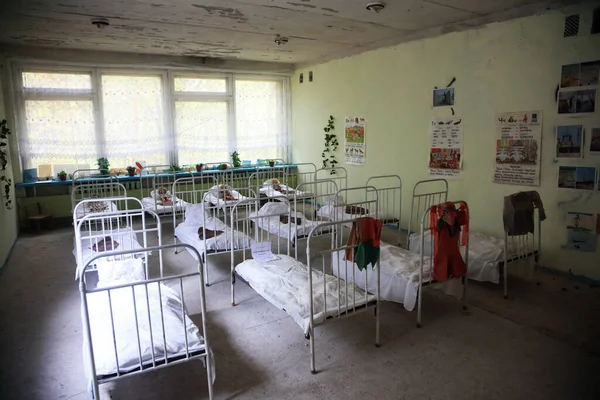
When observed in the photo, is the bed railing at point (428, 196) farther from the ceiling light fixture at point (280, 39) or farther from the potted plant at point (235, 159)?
the potted plant at point (235, 159)

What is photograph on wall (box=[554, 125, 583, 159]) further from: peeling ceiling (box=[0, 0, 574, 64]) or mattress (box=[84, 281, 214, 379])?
mattress (box=[84, 281, 214, 379])

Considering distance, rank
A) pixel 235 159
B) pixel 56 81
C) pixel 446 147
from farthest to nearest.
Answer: pixel 235 159 < pixel 56 81 < pixel 446 147

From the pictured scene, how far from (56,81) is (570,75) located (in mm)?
6701

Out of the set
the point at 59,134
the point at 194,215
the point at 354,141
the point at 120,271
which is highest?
the point at 59,134

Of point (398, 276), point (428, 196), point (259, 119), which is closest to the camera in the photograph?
point (398, 276)

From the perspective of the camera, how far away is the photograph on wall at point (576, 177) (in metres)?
3.64

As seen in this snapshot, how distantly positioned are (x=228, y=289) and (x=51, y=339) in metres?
1.44

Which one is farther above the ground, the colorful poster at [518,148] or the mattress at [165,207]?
the colorful poster at [518,148]

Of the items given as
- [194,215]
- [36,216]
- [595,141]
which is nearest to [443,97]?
[595,141]

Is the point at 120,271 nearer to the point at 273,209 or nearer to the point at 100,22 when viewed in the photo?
the point at 273,209

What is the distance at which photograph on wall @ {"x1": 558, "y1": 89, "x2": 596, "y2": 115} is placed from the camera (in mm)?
3578

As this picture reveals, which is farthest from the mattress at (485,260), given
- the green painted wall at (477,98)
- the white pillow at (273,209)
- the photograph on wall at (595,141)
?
the white pillow at (273,209)

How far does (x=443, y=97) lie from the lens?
16.1 ft

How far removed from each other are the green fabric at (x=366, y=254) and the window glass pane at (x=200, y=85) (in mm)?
5605
